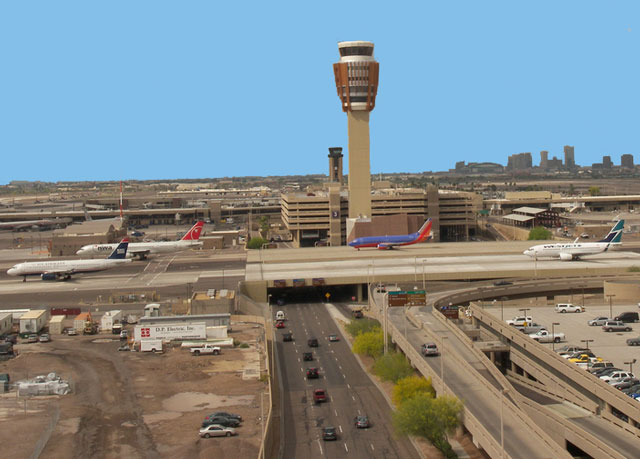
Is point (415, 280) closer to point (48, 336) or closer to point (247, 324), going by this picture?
point (247, 324)

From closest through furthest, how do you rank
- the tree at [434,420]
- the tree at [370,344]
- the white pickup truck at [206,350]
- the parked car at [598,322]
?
the tree at [434,420], the tree at [370,344], the white pickup truck at [206,350], the parked car at [598,322]

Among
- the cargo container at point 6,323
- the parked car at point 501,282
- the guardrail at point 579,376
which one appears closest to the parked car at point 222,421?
the guardrail at point 579,376

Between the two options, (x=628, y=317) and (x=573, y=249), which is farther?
(x=573, y=249)

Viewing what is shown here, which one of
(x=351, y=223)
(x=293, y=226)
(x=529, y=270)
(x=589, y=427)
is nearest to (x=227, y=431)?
(x=589, y=427)

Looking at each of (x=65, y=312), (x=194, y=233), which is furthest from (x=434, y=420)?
(x=194, y=233)

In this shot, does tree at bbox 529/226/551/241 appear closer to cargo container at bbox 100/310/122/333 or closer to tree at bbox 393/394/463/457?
cargo container at bbox 100/310/122/333

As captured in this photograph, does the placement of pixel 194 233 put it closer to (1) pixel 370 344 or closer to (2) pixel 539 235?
(2) pixel 539 235

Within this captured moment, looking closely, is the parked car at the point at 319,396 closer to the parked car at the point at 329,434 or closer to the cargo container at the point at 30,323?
the parked car at the point at 329,434
